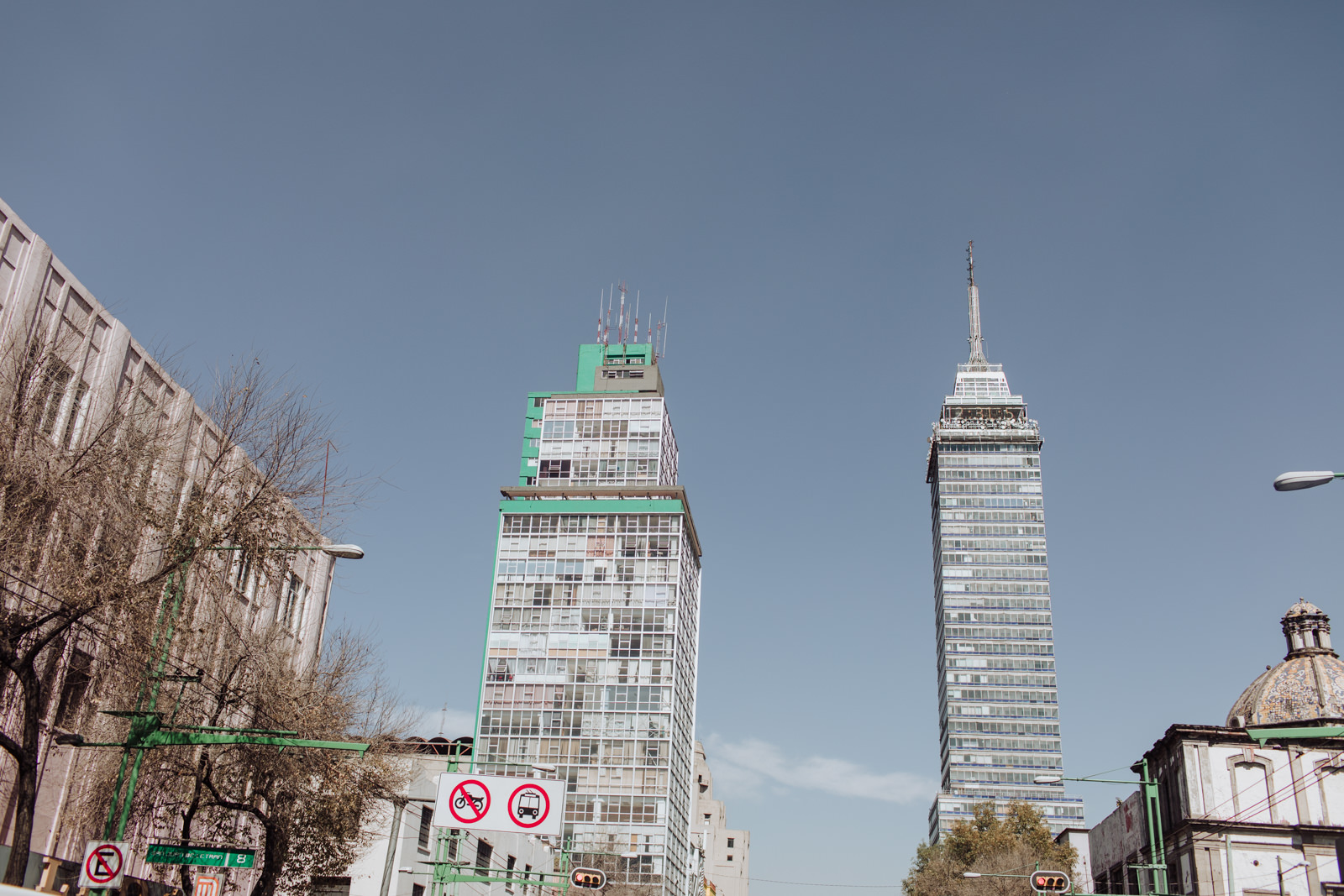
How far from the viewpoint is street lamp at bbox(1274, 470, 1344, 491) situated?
1523cm

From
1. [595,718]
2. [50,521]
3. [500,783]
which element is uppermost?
[595,718]

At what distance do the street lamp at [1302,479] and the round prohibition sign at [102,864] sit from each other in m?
19.6

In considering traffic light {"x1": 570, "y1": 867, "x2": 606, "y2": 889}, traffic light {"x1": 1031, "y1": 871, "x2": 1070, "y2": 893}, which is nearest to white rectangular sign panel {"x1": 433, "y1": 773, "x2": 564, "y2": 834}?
traffic light {"x1": 570, "y1": 867, "x2": 606, "y2": 889}

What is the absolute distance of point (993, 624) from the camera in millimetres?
181125

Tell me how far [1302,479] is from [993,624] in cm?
17417

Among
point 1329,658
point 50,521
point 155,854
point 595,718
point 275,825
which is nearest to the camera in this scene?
point 50,521

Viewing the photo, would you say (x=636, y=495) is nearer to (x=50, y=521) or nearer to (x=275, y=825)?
(x=275, y=825)

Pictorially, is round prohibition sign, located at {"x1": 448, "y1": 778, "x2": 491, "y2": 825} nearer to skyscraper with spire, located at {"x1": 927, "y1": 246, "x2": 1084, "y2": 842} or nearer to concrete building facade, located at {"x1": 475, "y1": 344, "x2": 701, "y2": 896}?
concrete building facade, located at {"x1": 475, "y1": 344, "x2": 701, "y2": 896}

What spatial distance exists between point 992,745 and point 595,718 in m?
98.0

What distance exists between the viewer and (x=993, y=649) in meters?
180

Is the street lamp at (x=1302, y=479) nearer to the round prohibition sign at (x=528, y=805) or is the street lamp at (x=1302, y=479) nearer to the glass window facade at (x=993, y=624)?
the round prohibition sign at (x=528, y=805)

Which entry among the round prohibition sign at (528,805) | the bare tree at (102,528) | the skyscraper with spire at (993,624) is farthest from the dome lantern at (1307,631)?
the skyscraper with spire at (993,624)

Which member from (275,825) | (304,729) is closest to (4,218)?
(304,729)

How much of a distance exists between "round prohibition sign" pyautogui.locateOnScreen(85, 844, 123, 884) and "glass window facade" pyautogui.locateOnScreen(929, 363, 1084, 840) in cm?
16161
